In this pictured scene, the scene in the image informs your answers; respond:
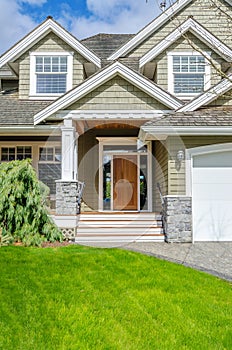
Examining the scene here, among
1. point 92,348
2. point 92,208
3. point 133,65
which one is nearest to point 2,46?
point 133,65

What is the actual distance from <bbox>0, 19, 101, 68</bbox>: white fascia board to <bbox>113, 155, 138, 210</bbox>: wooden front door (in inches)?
150

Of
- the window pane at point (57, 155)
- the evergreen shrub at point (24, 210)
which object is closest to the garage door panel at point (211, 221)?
the evergreen shrub at point (24, 210)

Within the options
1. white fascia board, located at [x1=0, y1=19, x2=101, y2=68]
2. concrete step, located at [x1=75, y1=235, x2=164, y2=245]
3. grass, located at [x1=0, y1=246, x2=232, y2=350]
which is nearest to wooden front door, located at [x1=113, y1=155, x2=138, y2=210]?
concrete step, located at [x1=75, y1=235, x2=164, y2=245]

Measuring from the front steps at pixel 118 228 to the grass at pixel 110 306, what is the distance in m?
2.74

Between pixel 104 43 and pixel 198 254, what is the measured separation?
34.5 feet

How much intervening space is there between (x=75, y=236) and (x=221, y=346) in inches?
263

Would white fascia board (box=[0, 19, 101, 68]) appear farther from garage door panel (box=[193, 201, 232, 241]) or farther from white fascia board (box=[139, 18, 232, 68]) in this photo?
garage door panel (box=[193, 201, 232, 241])

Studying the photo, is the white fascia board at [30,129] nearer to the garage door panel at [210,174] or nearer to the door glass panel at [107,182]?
the door glass panel at [107,182]

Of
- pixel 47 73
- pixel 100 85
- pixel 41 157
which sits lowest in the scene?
pixel 41 157

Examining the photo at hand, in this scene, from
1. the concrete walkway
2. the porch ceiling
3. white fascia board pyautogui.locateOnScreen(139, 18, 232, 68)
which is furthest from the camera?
the porch ceiling

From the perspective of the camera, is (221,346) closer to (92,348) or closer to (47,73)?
(92,348)

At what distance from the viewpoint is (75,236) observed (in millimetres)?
9773

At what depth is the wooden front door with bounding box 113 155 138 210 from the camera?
1318 cm

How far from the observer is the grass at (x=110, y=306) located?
356 cm
